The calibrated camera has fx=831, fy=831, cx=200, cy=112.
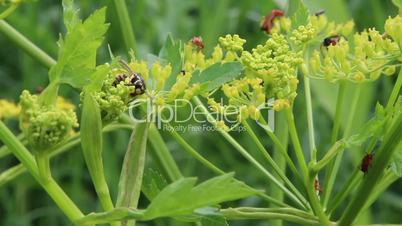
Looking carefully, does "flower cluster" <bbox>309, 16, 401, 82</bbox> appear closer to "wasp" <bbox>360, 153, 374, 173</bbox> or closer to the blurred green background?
"wasp" <bbox>360, 153, 374, 173</bbox>

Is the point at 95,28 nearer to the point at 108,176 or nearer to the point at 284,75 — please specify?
the point at 284,75

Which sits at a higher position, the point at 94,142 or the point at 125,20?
the point at 125,20

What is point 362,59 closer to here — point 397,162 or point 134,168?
point 397,162

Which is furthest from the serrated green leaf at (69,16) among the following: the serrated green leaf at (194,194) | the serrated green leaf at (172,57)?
the serrated green leaf at (194,194)

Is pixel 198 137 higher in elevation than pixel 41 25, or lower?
lower

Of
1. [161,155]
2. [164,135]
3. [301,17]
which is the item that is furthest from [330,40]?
[164,135]

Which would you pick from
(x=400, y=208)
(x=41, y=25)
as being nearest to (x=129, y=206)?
(x=400, y=208)
